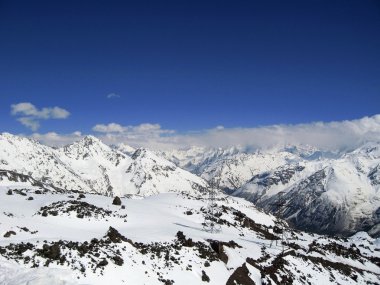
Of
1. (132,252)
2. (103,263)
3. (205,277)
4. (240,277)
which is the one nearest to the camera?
(103,263)

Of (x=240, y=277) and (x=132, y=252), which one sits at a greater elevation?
(x=132, y=252)

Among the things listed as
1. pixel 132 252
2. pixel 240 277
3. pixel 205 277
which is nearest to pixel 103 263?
pixel 132 252

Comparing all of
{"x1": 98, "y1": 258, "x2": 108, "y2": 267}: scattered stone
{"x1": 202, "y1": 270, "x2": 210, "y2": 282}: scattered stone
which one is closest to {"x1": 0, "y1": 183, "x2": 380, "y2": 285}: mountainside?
{"x1": 202, "y1": 270, "x2": 210, "y2": 282}: scattered stone

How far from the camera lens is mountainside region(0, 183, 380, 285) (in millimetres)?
43438

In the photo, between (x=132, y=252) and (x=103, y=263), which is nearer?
(x=103, y=263)

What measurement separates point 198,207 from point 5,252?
3142 inches

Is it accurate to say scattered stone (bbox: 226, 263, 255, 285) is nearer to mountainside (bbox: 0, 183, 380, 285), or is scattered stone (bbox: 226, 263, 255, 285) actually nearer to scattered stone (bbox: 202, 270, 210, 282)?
mountainside (bbox: 0, 183, 380, 285)

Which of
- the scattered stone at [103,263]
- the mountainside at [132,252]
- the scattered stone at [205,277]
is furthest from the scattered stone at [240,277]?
the scattered stone at [103,263]

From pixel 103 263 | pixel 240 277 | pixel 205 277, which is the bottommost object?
pixel 240 277

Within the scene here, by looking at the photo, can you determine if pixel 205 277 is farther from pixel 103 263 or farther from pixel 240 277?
pixel 103 263

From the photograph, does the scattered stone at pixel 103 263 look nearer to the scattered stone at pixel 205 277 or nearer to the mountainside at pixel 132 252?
the mountainside at pixel 132 252

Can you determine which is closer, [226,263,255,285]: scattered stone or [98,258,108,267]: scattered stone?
[98,258,108,267]: scattered stone

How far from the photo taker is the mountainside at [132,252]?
143ft

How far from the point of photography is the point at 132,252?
5216 cm
